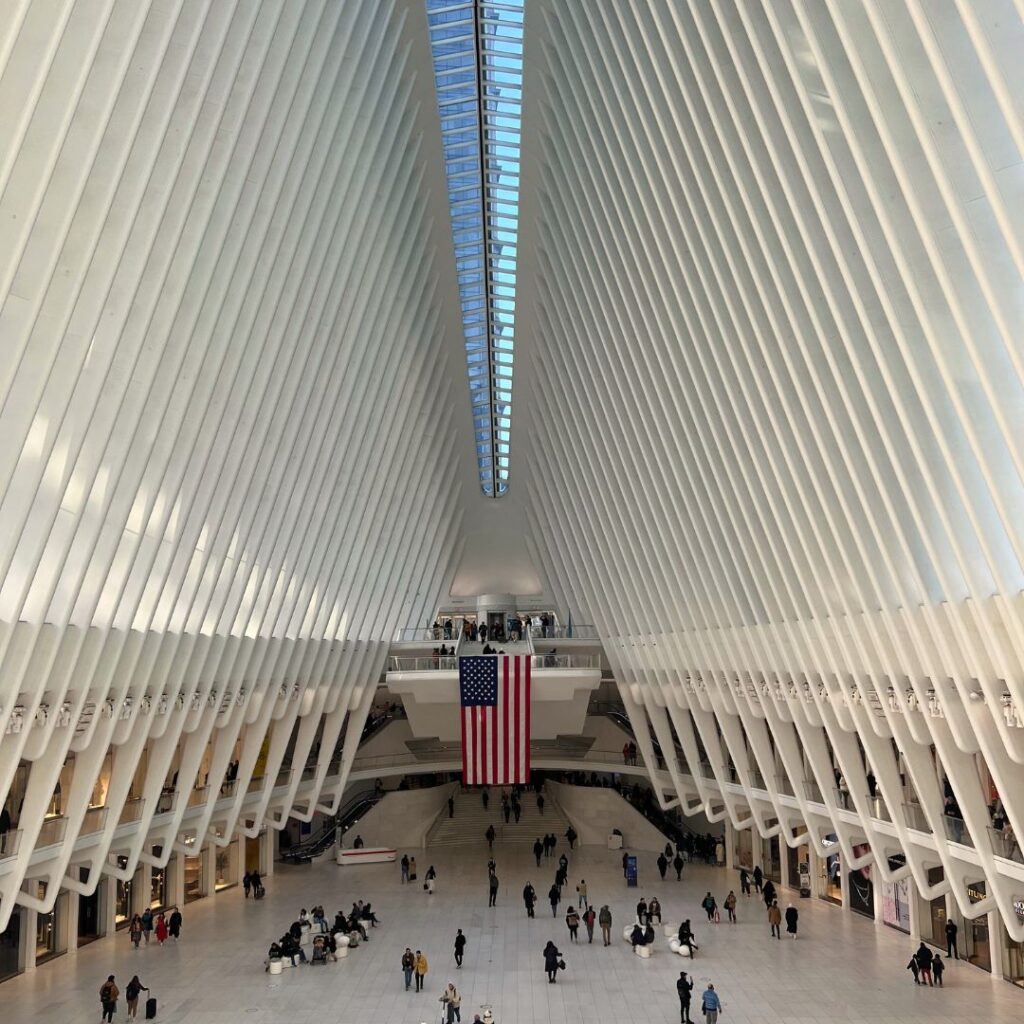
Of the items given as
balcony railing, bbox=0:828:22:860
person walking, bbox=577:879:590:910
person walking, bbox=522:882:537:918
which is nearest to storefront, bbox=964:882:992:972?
person walking, bbox=577:879:590:910

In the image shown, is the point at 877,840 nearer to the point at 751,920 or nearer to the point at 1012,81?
the point at 751,920

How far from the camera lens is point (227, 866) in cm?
3177

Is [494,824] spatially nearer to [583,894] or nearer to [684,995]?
[583,894]

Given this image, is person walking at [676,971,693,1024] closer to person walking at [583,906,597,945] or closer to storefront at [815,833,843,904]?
person walking at [583,906,597,945]

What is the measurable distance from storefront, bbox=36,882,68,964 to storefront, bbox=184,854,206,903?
249 inches

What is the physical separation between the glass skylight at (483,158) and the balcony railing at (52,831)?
16912 millimetres

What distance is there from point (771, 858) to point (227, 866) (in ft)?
54.7

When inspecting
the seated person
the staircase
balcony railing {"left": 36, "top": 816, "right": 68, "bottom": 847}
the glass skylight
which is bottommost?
the seated person

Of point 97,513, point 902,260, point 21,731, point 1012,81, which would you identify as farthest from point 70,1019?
point 1012,81

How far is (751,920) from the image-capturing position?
2559 centimetres

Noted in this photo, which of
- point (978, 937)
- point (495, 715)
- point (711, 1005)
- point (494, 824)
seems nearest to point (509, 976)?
point (711, 1005)

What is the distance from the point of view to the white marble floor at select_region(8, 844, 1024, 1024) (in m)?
17.9

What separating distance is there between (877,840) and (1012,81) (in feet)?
52.7

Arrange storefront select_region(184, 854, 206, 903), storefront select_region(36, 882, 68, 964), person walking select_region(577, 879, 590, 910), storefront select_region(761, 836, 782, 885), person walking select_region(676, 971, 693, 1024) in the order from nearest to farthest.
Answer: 1. person walking select_region(676, 971, 693, 1024)
2. storefront select_region(36, 882, 68, 964)
3. person walking select_region(577, 879, 590, 910)
4. storefront select_region(184, 854, 206, 903)
5. storefront select_region(761, 836, 782, 885)
